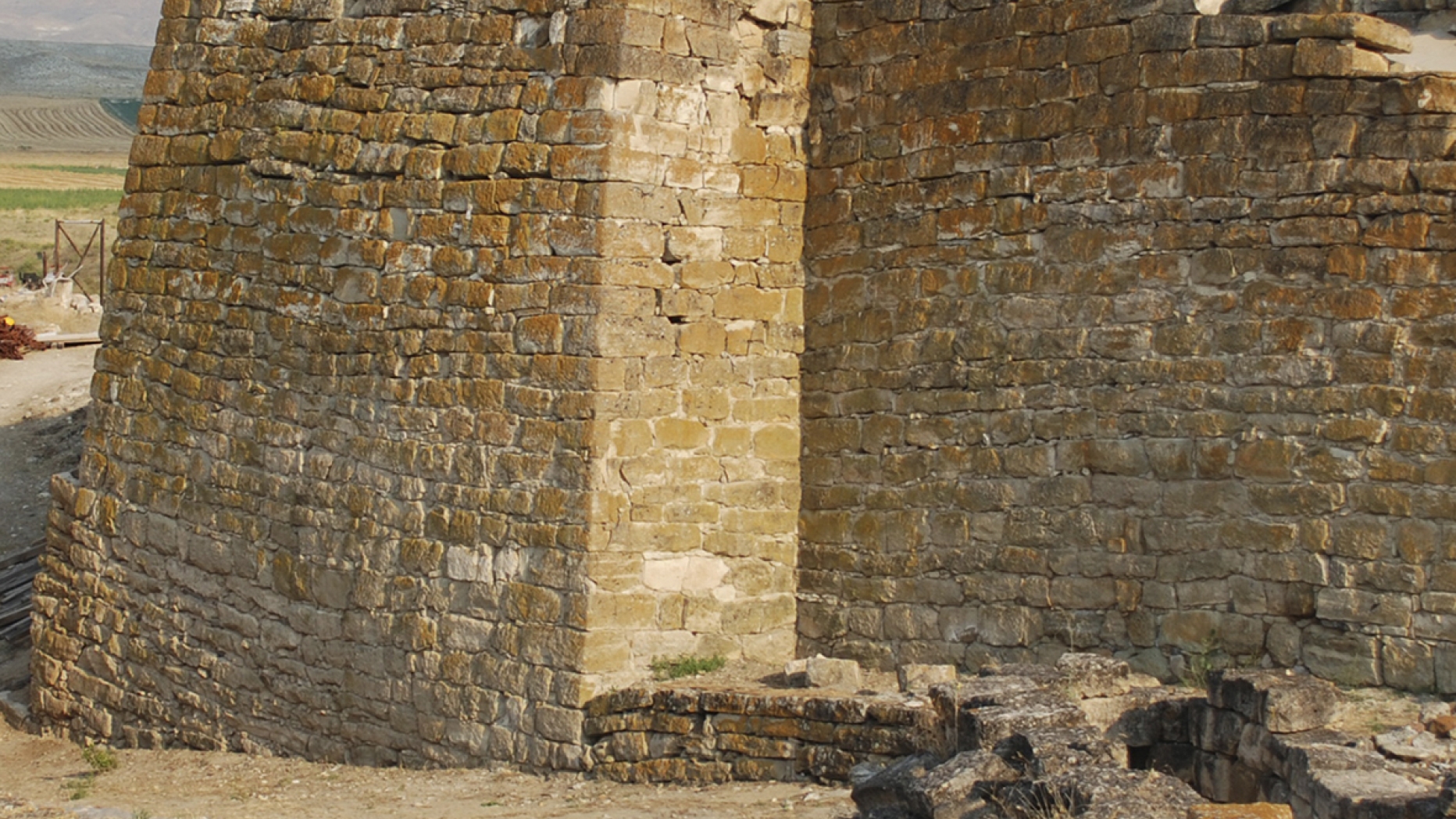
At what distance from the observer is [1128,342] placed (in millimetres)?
7750

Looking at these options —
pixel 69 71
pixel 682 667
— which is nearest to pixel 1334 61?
pixel 682 667

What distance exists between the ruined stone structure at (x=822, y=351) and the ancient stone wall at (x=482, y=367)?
25 mm

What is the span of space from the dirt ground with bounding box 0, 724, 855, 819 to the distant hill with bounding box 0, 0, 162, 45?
144551mm

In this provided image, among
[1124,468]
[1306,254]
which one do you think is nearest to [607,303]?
[1124,468]

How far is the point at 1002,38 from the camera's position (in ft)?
26.5

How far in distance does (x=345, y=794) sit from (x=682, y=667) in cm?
177

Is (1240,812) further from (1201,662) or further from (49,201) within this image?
(49,201)

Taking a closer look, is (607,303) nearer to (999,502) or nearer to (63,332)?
(999,502)

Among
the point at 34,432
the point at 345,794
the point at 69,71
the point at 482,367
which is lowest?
the point at 345,794

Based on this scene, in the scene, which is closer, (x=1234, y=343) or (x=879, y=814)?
(x=879, y=814)

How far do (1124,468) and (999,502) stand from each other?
641 mm

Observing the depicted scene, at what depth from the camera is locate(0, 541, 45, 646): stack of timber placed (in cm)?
1267

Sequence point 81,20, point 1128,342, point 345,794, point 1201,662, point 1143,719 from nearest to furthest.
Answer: point 1143,719 < point 1201,662 < point 1128,342 < point 345,794 < point 81,20

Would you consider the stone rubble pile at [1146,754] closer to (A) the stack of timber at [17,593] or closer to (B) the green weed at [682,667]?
(B) the green weed at [682,667]
